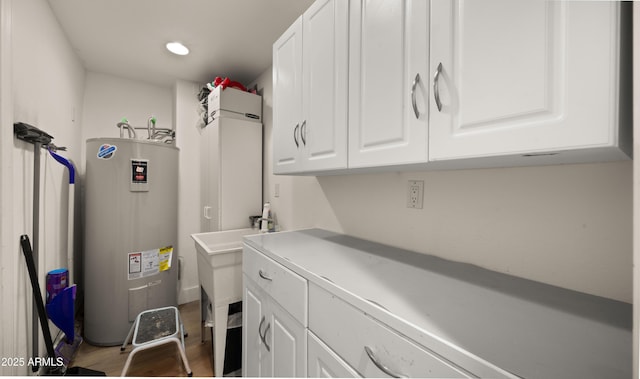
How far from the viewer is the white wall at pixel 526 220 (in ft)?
2.16

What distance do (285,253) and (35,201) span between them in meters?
1.42

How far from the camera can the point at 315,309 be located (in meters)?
0.84

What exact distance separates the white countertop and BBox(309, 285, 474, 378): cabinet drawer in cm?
3

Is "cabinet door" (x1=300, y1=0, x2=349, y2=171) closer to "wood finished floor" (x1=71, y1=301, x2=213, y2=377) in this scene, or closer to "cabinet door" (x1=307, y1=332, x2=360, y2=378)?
"cabinet door" (x1=307, y1=332, x2=360, y2=378)

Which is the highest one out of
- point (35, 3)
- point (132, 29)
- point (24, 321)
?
point (132, 29)

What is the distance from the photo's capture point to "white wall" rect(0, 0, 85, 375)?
3.61 ft

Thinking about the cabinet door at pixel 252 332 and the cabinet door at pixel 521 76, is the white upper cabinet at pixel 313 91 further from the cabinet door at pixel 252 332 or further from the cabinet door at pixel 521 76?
the cabinet door at pixel 252 332

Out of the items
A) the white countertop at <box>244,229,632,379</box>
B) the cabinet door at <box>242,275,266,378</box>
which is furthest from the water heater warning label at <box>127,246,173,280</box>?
the white countertop at <box>244,229,632,379</box>

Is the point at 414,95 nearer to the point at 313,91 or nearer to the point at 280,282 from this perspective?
the point at 313,91

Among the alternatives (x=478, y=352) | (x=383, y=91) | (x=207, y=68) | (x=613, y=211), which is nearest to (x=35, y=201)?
(x=207, y=68)

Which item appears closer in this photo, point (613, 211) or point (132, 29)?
point (613, 211)

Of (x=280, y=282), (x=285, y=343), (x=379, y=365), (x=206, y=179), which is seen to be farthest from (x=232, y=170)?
(x=379, y=365)

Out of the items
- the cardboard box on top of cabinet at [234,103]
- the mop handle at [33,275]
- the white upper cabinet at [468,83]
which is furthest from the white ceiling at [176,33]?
the mop handle at [33,275]

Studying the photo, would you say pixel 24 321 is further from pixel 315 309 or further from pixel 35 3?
pixel 35 3
